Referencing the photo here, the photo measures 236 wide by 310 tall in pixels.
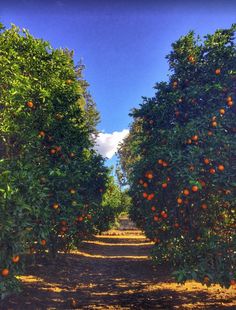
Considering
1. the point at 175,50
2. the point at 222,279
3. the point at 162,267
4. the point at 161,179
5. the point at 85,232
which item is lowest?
the point at 162,267

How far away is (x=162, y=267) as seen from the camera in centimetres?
1284

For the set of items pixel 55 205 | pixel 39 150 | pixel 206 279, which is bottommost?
pixel 206 279

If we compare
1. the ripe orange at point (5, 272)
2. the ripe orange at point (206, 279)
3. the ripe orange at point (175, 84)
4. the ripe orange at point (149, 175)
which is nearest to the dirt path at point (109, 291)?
the ripe orange at point (206, 279)

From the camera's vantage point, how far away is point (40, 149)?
805cm

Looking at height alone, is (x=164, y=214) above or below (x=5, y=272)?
above

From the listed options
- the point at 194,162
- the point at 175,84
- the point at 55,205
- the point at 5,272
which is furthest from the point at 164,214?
the point at 5,272

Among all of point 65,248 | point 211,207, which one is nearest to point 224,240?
point 211,207

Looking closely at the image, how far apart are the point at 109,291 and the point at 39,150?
447 centimetres

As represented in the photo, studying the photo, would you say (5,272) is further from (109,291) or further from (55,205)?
(109,291)

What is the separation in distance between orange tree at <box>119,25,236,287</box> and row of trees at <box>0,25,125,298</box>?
5.76ft

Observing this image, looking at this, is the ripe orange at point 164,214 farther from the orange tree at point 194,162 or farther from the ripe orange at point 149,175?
the ripe orange at point 149,175

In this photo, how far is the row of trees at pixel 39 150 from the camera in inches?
223

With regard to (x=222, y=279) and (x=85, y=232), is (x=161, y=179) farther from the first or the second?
(x=85, y=232)

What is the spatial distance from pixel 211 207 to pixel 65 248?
428 cm
